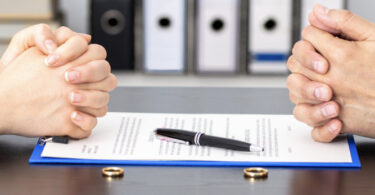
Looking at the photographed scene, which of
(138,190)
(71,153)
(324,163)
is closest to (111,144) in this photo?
(71,153)

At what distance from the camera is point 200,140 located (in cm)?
78


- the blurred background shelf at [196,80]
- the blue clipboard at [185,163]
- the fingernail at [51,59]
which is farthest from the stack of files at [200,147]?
the blurred background shelf at [196,80]

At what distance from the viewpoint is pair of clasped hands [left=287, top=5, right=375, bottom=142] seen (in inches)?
31.0

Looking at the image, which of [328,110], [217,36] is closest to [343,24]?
[328,110]

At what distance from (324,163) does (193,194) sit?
0.62ft

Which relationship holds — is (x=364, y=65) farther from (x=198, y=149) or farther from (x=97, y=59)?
(x=97, y=59)

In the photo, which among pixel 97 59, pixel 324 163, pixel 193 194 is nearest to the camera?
pixel 193 194

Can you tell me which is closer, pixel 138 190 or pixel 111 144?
pixel 138 190

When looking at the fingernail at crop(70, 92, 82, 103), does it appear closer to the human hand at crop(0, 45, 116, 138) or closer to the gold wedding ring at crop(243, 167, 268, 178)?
the human hand at crop(0, 45, 116, 138)

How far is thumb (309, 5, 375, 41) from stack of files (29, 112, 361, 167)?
14 cm

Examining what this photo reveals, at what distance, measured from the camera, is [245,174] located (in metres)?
0.69

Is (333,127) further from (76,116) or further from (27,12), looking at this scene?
(27,12)

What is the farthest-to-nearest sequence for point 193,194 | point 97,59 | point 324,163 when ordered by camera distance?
point 97,59
point 324,163
point 193,194

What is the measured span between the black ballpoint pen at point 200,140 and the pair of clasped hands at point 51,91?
0.10 m
